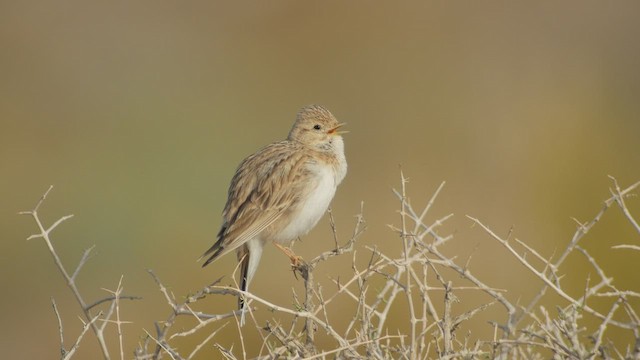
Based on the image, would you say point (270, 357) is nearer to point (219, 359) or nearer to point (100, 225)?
point (219, 359)

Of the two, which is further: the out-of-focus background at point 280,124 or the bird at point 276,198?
the out-of-focus background at point 280,124

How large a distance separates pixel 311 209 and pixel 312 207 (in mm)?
13

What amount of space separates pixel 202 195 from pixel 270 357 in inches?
413

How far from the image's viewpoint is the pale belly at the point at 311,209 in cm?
709

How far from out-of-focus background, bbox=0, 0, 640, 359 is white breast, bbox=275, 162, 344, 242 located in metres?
3.49

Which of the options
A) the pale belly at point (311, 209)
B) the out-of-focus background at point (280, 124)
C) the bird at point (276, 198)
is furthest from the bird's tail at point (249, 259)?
the out-of-focus background at point (280, 124)

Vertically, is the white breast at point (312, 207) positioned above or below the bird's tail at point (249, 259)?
above

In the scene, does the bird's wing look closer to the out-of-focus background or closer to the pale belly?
the pale belly

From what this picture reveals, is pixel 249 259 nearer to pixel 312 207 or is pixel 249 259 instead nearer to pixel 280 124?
pixel 312 207

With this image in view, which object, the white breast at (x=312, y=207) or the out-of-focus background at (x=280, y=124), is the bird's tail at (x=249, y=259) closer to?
the white breast at (x=312, y=207)

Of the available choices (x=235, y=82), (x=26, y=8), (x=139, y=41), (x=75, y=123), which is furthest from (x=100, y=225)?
(x=26, y=8)

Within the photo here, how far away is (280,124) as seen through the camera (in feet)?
53.7

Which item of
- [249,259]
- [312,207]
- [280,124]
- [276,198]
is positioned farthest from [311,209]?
[280,124]

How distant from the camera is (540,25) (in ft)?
65.2
